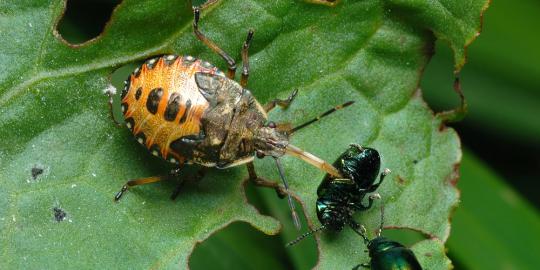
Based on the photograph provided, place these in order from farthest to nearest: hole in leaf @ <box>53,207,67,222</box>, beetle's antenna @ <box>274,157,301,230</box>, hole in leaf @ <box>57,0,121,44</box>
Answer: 1. hole in leaf @ <box>57,0,121,44</box>
2. beetle's antenna @ <box>274,157,301,230</box>
3. hole in leaf @ <box>53,207,67,222</box>

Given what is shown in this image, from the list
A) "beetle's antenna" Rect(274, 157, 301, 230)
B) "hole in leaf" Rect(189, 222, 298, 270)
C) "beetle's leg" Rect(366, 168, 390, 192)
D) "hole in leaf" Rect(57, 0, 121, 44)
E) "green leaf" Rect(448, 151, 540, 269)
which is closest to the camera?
"beetle's antenna" Rect(274, 157, 301, 230)

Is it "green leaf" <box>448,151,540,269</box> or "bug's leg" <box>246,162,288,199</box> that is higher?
"bug's leg" <box>246,162,288,199</box>

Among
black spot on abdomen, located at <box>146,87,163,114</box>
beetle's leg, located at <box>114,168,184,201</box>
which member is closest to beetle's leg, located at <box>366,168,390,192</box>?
beetle's leg, located at <box>114,168,184,201</box>

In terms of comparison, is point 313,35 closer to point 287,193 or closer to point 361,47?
point 361,47

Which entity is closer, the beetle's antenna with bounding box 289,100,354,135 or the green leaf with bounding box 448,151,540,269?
the beetle's antenna with bounding box 289,100,354,135

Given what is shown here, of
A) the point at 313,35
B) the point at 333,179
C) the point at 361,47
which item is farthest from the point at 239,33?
the point at 333,179

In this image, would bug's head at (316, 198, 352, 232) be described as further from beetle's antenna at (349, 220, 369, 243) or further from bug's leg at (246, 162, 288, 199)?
bug's leg at (246, 162, 288, 199)
